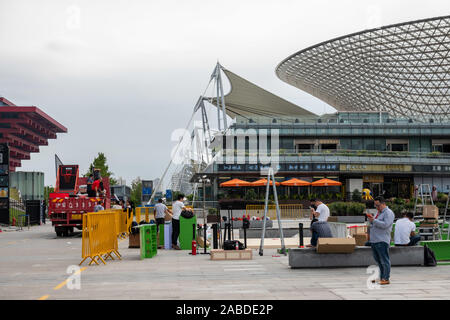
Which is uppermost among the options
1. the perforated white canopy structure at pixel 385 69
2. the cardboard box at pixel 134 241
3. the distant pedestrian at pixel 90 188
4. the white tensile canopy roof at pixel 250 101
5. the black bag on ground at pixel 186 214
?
the perforated white canopy structure at pixel 385 69

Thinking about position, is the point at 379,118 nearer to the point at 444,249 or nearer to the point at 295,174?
the point at 295,174

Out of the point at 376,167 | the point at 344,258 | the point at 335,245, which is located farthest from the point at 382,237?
the point at 376,167

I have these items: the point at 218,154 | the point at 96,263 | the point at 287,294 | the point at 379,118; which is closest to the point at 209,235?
the point at 96,263

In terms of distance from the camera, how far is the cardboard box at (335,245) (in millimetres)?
13836

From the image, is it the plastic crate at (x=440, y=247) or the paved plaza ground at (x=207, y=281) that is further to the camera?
the plastic crate at (x=440, y=247)

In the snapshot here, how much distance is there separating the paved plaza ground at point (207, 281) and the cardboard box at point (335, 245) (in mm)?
501

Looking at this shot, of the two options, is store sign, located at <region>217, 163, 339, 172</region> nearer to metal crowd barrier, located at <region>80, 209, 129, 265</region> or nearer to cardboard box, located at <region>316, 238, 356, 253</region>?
metal crowd barrier, located at <region>80, 209, 129, 265</region>

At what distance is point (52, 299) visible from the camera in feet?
31.6

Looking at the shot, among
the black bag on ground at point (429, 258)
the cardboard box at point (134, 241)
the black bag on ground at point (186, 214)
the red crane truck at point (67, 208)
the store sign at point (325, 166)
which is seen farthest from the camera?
the store sign at point (325, 166)

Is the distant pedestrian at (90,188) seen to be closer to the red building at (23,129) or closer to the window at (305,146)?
the window at (305,146)

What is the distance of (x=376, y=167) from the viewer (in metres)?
63.6

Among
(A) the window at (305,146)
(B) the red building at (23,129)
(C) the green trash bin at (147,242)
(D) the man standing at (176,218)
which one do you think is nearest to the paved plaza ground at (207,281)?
(C) the green trash bin at (147,242)

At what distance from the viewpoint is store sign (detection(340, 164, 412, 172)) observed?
63.1 m
